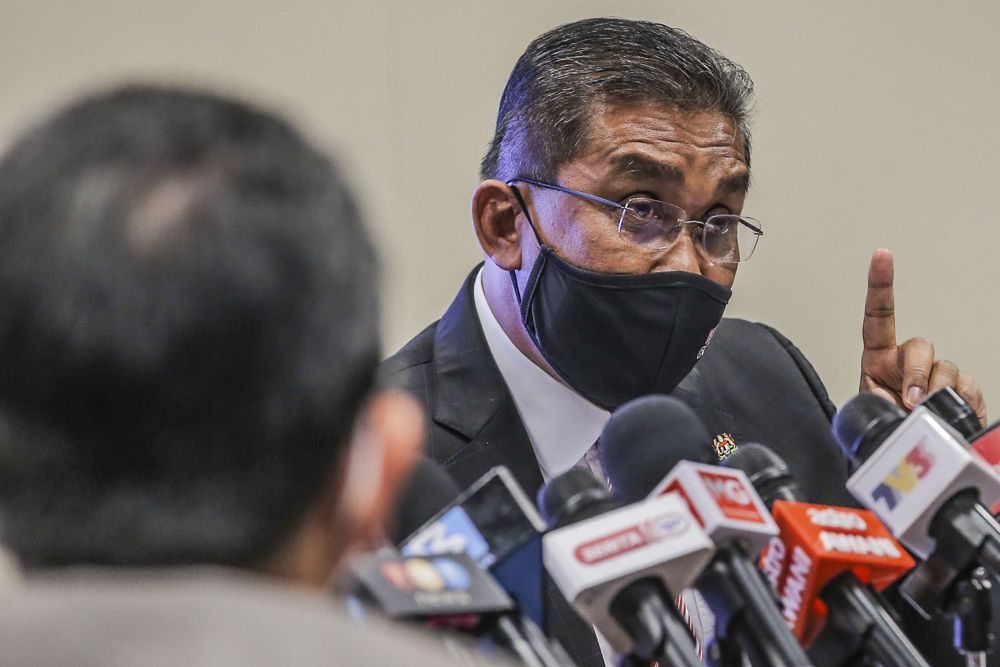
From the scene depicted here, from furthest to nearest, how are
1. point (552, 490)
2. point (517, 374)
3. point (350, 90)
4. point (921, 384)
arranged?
point (350, 90)
point (517, 374)
point (921, 384)
point (552, 490)

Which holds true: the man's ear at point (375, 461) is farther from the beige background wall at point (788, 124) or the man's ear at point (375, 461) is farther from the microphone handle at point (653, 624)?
the beige background wall at point (788, 124)

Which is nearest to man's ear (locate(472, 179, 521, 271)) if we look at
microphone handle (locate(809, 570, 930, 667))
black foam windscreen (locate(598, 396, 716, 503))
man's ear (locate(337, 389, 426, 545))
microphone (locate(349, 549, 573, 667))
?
black foam windscreen (locate(598, 396, 716, 503))

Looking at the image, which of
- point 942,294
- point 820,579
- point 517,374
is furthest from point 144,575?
point 942,294

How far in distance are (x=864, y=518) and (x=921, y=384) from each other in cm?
89

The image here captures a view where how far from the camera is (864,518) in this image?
126 centimetres

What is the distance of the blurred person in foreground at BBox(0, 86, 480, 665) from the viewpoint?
0.63 m

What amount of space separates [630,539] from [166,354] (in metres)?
0.50

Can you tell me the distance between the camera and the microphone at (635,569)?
3.29ft

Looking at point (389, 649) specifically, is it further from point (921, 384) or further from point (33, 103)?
point (33, 103)

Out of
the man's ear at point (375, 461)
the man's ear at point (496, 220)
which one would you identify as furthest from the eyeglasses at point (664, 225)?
Answer: the man's ear at point (375, 461)

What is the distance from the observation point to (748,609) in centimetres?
104

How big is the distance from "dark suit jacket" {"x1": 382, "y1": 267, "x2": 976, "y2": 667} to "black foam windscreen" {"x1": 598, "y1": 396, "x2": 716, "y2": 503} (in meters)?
0.59

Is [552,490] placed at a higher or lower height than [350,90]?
lower

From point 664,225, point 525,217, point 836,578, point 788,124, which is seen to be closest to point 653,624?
point 836,578
